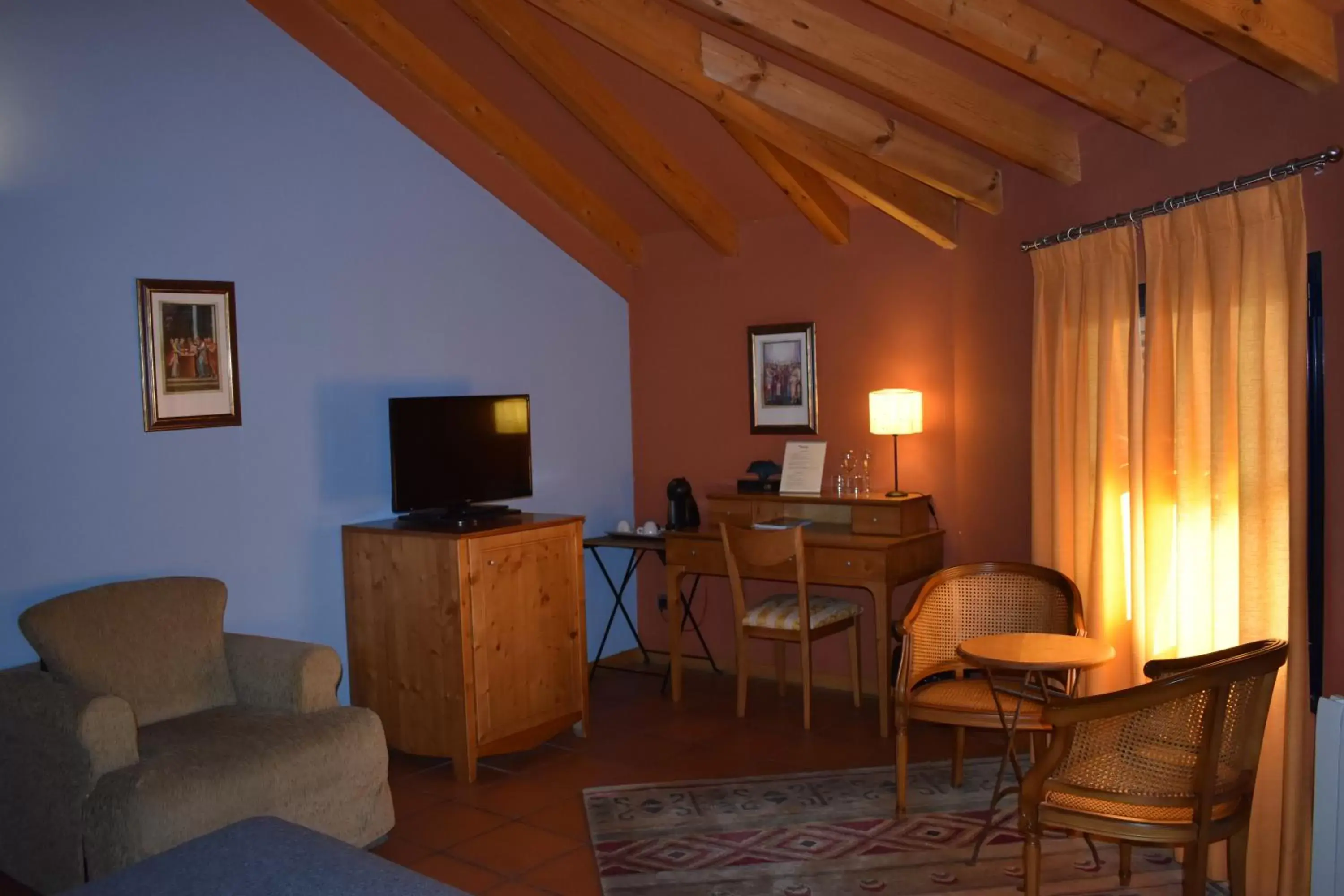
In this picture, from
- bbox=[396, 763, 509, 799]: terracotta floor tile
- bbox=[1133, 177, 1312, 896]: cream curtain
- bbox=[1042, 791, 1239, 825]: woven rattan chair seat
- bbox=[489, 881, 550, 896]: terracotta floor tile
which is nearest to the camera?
bbox=[1042, 791, 1239, 825]: woven rattan chair seat

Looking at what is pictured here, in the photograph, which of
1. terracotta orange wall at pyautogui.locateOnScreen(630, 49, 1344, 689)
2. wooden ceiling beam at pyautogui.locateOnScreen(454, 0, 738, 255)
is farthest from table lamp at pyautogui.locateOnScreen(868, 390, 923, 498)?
wooden ceiling beam at pyautogui.locateOnScreen(454, 0, 738, 255)

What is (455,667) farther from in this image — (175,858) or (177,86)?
(177,86)

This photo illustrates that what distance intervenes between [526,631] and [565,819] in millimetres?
873

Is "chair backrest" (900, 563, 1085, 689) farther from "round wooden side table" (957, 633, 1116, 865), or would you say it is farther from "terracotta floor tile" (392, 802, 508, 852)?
"terracotta floor tile" (392, 802, 508, 852)

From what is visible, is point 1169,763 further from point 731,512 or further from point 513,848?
point 731,512

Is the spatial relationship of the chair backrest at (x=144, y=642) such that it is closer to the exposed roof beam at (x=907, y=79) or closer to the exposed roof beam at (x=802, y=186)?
the exposed roof beam at (x=907, y=79)

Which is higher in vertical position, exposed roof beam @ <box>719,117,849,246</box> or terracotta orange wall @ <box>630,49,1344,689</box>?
exposed roof beam @ <box>719,117,849,246</box>

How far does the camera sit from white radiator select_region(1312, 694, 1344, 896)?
2.66 meters

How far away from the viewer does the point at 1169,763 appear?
2.76 m

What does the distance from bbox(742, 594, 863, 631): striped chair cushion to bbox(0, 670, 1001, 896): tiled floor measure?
1.43ft

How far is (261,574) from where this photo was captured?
4430 mm

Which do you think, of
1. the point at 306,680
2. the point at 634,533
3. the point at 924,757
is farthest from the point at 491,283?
the point at 924,757

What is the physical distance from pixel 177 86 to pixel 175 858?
9.59 ft

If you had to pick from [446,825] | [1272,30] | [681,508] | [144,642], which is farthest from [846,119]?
[144,642]
